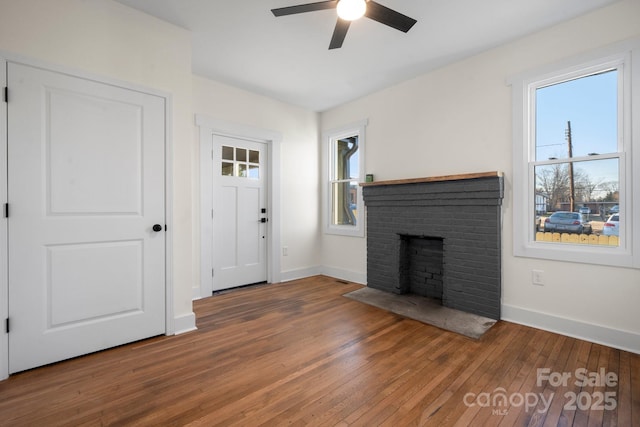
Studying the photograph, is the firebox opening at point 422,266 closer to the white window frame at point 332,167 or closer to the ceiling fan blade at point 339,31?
the white window frame at point 332,167

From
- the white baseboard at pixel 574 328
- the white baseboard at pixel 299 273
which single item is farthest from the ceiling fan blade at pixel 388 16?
the white baseboard at pixel 299 273

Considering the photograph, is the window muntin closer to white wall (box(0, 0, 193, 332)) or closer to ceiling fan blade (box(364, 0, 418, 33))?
white wall (box(0, 0, 193, 332))

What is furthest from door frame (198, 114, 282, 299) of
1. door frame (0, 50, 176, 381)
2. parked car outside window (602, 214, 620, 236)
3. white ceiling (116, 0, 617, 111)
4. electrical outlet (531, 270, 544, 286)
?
parked car outside window (602, 214, 620, 236)

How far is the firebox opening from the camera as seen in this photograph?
3.54m

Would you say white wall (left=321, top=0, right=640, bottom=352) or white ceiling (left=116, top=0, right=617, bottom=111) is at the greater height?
white ceiling (left=116, top=0, right=617, bottom=111)

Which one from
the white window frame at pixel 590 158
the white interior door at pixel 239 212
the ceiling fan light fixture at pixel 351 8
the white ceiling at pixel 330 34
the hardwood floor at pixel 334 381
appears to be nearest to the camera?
the hardwood floor at pixel 334 381

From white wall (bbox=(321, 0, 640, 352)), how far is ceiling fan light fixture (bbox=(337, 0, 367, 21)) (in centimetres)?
185

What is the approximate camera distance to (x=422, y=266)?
371cm

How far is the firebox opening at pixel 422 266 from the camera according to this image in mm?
3539

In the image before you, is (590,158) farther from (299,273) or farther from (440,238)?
(299,273)

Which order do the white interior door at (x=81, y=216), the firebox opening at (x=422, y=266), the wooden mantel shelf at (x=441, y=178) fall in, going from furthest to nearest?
the firebox opening at (x=422, y=266) → the wooden mantel shelf at (x=441, y=178) → the white interior door at (x=81, y=216)

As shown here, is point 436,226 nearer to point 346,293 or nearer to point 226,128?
point 346,293

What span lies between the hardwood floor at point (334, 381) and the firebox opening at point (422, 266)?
2.82ft

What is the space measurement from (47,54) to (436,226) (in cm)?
377
